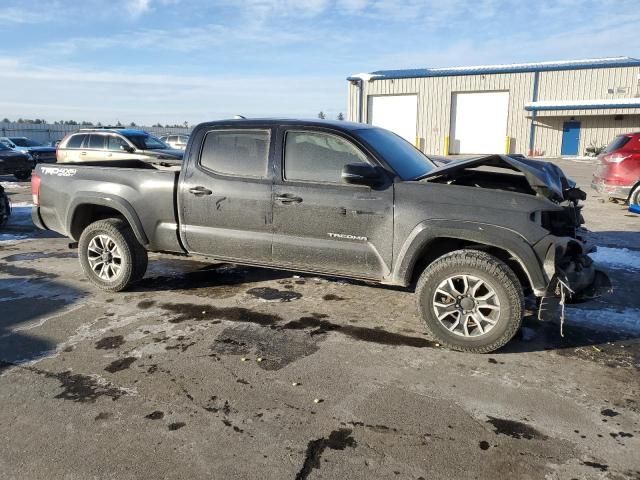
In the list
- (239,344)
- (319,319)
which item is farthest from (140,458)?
(319,319)

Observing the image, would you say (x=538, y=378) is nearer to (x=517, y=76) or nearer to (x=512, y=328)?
(x=512, y=328)

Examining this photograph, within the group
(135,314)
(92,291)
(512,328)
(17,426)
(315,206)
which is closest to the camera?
(17,426)

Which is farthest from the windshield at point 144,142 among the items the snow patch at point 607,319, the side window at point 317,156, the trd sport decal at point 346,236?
the snow patch at point 607,319

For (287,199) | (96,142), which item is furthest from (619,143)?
(96,142)

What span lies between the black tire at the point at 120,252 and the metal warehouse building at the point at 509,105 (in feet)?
109

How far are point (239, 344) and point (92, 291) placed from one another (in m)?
2.31

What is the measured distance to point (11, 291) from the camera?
546cm

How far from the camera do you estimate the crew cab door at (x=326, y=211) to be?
422 centimetres

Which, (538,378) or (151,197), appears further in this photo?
(151,197)

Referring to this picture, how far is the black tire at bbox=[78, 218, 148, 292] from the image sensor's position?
17.3 feet

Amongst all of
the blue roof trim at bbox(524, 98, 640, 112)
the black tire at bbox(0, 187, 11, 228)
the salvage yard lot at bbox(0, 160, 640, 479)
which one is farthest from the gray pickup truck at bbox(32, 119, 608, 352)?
the blue roof trim at bbox(524, 98, 640, 112)

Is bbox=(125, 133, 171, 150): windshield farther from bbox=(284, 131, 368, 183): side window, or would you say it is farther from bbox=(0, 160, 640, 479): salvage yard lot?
bbox=(284, 131, 368, 183): side window

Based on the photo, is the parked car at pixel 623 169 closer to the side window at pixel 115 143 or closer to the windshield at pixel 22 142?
the side window at pixel 115 143

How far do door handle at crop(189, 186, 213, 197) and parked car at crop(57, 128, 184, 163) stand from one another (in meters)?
9.35
